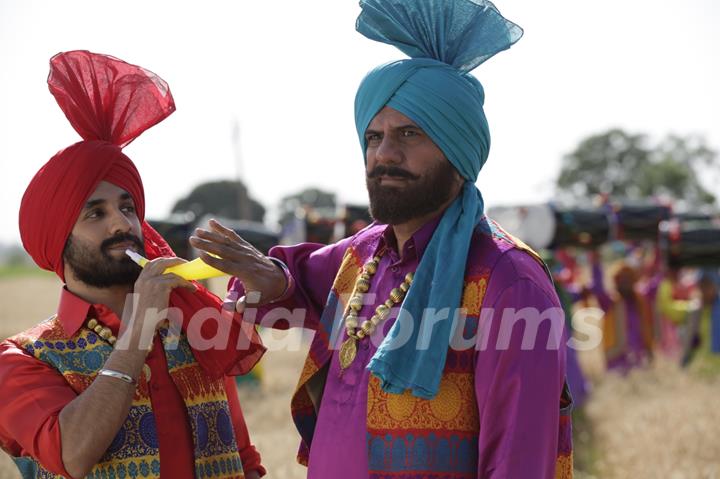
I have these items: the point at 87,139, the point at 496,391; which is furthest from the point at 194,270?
the point at 496,391

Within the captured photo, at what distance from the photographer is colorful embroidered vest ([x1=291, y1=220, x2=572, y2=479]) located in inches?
92.4

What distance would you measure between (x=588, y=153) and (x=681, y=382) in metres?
49.5

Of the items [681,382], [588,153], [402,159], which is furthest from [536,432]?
[588,153]

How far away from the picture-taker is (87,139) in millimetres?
2889

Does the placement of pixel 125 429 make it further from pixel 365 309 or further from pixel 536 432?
pixel 536 432

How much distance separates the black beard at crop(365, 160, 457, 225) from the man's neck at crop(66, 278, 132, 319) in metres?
0.96

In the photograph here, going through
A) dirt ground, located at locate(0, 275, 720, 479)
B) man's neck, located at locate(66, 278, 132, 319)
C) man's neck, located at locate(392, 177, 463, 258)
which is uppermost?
man's neck, located at locate(392, 177, 463, 258)

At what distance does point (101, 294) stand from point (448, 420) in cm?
129

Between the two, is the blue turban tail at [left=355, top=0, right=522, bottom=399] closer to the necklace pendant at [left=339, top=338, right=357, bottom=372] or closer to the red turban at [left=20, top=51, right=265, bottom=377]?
the necklace pendant at [left=339, top=338, right=357, bottom=372]

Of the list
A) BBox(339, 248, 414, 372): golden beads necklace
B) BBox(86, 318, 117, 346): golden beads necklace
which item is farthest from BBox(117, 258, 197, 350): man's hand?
BBox(339, 248, 414, 372): golden beads necklace

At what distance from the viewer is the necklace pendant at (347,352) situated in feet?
8.64

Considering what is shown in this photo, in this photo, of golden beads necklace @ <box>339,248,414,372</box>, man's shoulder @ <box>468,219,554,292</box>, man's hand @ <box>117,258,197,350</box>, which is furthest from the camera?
golden beads necklace @ <box>339,248,414,372</box>

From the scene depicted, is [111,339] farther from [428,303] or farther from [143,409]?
[428,303]

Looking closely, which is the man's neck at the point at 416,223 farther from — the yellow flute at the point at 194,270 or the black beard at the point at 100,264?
the black beard at the point at 100,264
